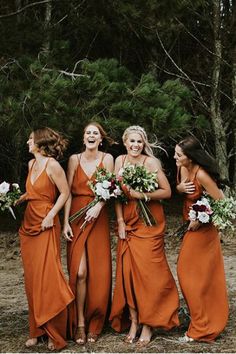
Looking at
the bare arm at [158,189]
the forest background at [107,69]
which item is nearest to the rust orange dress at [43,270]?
the bare arm at [158,189]

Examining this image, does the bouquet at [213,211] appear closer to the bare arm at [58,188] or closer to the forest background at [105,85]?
the forest background at [105,85]

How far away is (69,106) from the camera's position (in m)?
8.33

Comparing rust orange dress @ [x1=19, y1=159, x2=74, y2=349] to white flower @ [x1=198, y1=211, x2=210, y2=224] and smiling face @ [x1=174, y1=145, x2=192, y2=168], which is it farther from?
white flower @ [x1=198, y1=211, x2=210, y2=224]

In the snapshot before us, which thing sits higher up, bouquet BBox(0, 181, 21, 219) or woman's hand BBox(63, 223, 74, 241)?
bouquet BBox(0, 181, 21, 219)

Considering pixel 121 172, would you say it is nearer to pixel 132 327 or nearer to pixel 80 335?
pixel 132 327

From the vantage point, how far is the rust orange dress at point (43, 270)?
5.54 meters

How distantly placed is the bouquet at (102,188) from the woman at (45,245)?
0.79 feet

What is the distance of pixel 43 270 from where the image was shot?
5605mm

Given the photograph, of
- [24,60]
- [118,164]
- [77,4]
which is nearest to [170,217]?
[77,4]

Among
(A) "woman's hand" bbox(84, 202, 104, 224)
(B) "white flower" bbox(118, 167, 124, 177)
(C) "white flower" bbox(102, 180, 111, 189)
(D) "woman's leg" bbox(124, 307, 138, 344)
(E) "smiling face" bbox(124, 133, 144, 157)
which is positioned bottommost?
(D) "woman's leg" bbox(124, 307, 138, 344)

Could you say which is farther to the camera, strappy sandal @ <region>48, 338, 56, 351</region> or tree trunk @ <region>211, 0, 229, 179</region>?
tree trunk @ <region>211, 0, 229, 179</region>

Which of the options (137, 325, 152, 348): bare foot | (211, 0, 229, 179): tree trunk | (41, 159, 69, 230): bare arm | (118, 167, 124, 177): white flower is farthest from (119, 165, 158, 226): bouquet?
(211, 0, 229, 179): tree trunk

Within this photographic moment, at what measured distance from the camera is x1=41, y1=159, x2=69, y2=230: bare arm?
5.65 m

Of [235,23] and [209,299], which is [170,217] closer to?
[235,23]
